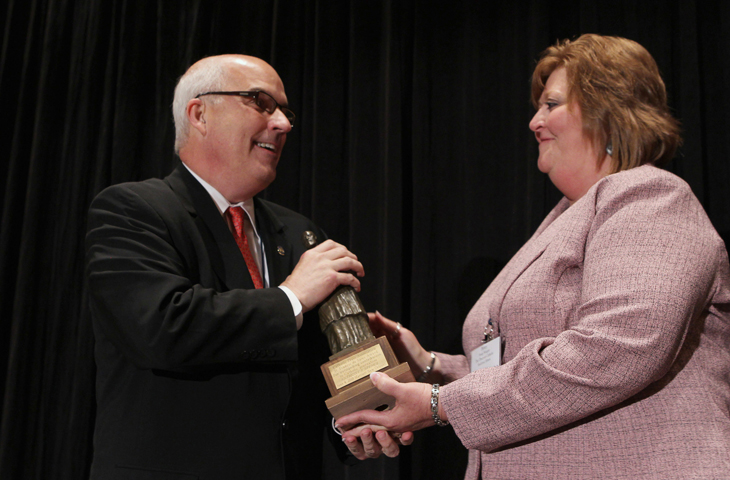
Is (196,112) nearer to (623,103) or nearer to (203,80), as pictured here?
(203,80)

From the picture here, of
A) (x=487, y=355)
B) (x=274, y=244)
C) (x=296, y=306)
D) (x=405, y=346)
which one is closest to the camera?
(x=296, y=306)

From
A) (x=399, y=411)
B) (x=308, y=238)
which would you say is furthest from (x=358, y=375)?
(x=308, y=238)

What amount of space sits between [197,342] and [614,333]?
95cm

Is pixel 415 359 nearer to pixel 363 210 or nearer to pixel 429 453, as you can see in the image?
pixel 429 453

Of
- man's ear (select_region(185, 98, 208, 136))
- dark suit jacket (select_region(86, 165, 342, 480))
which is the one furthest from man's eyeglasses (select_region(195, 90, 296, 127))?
dark suit jacket (select_region(86, 165, 342, 480))

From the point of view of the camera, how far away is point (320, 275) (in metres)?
1.58

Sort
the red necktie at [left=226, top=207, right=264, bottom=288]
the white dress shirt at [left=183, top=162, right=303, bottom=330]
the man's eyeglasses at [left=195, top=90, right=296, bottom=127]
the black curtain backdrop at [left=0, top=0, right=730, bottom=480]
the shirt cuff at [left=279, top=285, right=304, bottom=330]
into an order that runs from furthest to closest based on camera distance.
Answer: the black curtain backdrop at [left=0, top=0, right=730, bottom=480] → the man's eyeglasses at [left=195, top=90, right=296, bottom=127] → the white dress shirt at [left=183, top=162, right=303, bottom=330] → the red necktie at [left=226, top=207, right=264, bottom=288] → the shirt cuff at [left=279, top=285, right=304, bottom=330]

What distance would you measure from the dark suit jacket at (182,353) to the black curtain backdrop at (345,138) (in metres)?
1.12

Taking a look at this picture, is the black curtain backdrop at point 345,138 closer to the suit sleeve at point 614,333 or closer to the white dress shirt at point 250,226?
the white dress shirt at point 250,226

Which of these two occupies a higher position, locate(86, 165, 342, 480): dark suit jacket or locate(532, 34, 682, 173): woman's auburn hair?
locate(532, 34, 682, 173): woman's auburn hair

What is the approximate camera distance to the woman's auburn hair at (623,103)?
Answer: 5.47 feet

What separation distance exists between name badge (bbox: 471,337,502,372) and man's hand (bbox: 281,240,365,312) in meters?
0.40

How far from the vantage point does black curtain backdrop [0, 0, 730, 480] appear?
2609mm

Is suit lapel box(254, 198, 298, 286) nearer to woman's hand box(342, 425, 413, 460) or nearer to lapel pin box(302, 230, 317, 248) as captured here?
lapel pin box(302, 230, 317, 248)
